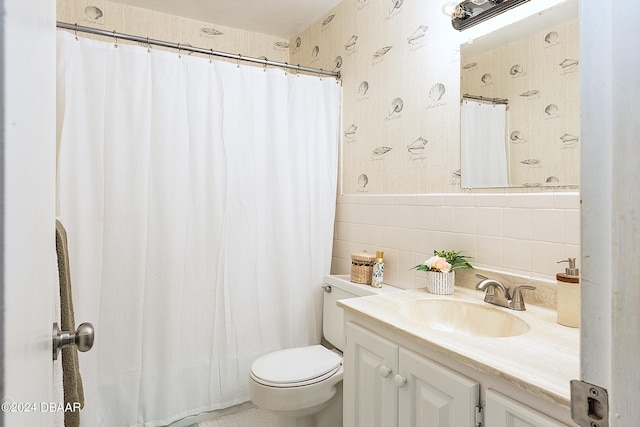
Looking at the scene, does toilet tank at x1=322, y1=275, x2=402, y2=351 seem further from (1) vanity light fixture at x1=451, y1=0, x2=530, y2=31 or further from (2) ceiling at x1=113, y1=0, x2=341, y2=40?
(2) ceiling at x1=113, y1=0, x2=341, y2=40

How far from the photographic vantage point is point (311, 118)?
7.52ft

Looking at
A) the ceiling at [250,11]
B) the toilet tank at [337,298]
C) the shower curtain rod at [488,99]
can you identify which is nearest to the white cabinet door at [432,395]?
the toilet tank at [337,298]

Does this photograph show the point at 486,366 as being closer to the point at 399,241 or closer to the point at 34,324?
the point at 34,324

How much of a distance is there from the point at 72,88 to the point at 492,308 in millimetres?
1960

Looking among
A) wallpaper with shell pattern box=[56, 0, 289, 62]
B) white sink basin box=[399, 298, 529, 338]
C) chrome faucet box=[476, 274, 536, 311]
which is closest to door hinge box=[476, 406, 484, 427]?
white sink basin box=[399, 298, 529, 338]

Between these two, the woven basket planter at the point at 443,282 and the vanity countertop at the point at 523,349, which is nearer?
the vanity countertop at the point at 523,349

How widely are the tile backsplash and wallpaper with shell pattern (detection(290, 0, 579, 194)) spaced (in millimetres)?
77

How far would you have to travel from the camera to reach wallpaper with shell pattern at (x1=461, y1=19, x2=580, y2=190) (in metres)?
1.23

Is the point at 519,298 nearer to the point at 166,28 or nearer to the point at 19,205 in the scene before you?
the point at 19,205

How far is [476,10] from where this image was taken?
148cm

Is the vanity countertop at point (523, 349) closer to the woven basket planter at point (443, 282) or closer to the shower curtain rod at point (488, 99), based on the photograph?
the woven basket planter at point (443, 282)

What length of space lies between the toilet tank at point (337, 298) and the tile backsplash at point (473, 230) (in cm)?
19

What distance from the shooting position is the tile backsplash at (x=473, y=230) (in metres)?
1.28

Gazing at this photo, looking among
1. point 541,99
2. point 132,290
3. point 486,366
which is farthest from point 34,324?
point 132,290
